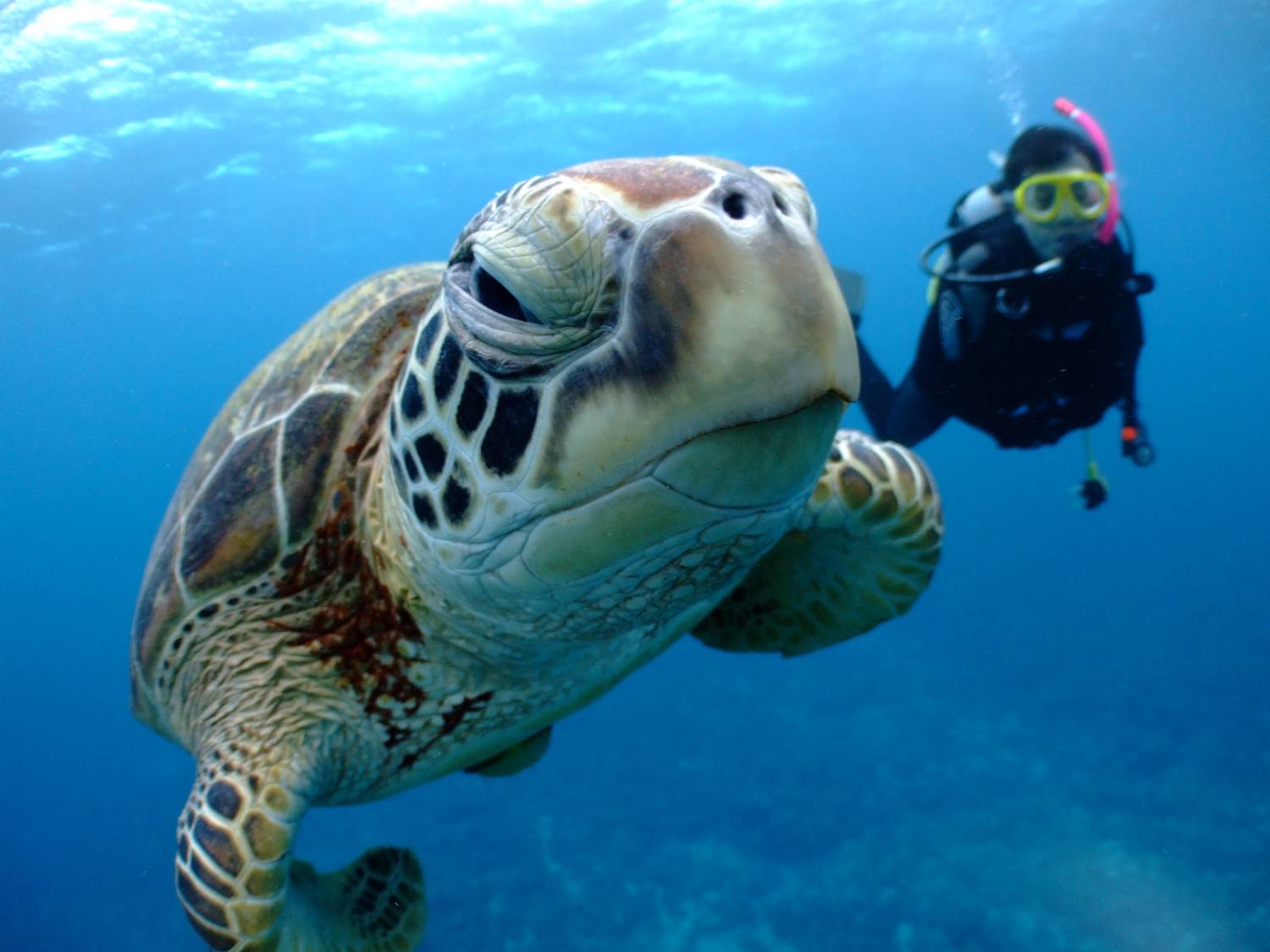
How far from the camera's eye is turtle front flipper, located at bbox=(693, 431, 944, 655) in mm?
Result: 2361

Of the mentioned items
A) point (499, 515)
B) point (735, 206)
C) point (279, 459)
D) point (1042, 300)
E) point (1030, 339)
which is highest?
point (735, 206)

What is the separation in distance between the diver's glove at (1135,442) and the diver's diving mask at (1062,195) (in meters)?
1.35

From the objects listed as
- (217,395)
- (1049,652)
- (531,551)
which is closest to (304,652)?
(531,551)

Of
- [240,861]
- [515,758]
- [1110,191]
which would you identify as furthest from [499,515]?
[1110,191]

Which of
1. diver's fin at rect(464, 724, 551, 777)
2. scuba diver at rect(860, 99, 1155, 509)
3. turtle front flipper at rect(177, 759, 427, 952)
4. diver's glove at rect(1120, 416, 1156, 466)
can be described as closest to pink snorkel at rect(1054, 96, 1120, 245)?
scuba diver at rect(860, 99, 1155, 509)

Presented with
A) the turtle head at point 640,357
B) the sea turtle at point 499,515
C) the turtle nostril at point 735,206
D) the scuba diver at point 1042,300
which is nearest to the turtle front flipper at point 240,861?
the sea turtle at point 499,515

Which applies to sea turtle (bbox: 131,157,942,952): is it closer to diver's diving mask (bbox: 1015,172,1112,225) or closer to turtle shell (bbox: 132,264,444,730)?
turtle shell (bbox: 132,264,444,730)

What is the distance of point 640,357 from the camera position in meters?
0.99

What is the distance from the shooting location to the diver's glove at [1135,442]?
4.93m

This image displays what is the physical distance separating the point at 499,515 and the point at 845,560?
67.2 inches

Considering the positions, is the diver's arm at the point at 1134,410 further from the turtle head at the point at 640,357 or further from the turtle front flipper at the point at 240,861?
the turtle front flipper at the point at 240,861

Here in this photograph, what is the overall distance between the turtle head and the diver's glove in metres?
4.48

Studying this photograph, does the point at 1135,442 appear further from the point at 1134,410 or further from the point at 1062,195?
the point at 1062,195

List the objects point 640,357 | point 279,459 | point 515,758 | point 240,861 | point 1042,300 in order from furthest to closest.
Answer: point 1042,300 → point 515,758 → point 279,459 → point 240,861 → point 640,357
